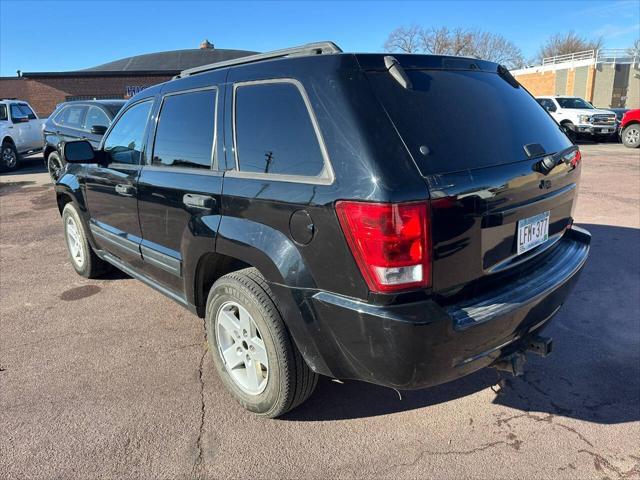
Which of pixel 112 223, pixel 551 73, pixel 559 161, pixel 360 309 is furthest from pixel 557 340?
pixel 551 73

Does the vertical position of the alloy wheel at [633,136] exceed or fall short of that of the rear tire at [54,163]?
it falls short

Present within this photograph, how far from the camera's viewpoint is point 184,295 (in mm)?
3285

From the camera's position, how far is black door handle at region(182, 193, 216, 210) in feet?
9.21

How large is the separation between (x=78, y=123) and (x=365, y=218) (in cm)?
920

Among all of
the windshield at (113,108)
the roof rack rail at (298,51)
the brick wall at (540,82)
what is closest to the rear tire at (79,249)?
the roof rack rail at (298,51)

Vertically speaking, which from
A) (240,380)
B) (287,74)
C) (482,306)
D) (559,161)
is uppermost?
(287,74)

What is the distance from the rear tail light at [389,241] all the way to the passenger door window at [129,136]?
2279 millimetres

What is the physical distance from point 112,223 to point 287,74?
8.06 ft

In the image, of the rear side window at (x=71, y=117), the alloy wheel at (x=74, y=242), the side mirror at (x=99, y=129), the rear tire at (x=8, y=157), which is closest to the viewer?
the alloy wheel at (x=74, y=242)

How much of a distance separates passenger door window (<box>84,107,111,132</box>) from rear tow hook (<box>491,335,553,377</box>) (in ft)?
27.1

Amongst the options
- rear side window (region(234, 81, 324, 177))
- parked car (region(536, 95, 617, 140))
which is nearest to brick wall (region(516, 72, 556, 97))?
parked car (region(536, 95, 617, 140))

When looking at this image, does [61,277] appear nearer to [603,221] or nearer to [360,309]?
[360,309]

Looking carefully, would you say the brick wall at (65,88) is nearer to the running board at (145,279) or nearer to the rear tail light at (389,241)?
the running board at (145,279)

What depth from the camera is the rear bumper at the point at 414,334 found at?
208 centimetres
